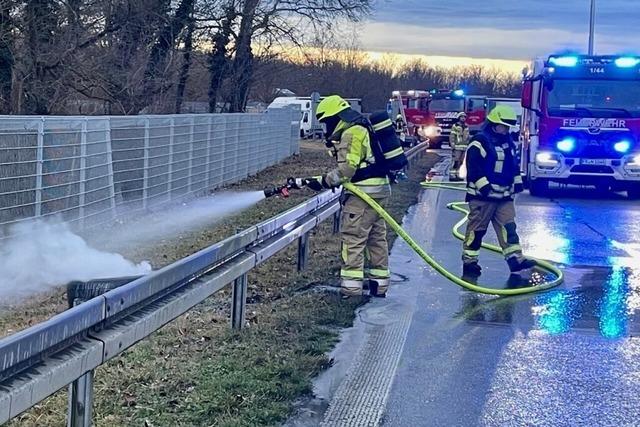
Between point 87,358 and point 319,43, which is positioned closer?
point 87,358

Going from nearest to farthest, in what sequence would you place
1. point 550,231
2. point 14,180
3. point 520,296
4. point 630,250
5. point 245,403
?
point 245,403
point 520,296
point 14,180
point 630,250
point 550,231

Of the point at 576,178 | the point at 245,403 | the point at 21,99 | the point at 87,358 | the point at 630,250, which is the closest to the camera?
the point at 87,358

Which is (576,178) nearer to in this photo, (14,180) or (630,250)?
(630,250)

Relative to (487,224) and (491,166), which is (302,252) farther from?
(491,166)

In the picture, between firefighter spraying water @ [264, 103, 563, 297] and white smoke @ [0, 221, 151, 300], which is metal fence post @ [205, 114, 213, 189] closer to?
white smoke @ [0, 221, 151, 300]

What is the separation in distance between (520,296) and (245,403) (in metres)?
4.44

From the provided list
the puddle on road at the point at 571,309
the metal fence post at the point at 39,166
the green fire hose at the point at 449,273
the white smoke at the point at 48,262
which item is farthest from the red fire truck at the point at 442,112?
the puddle on road at the point at 571,309

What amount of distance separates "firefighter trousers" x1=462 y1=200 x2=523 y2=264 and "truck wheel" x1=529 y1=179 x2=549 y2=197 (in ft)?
36.7

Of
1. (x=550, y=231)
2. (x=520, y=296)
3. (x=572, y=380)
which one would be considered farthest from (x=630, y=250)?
(x=572, y=380)

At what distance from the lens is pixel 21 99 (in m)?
19.0

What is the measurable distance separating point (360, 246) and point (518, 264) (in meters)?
2.34

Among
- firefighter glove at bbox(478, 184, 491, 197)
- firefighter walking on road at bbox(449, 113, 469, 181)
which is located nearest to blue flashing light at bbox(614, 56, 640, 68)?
firefighter walking on road at bbox(449, 113, 469, 181)

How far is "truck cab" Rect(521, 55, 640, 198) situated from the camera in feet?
65.0

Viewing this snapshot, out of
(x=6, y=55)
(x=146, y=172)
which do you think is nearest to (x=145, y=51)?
(x=6, y=55)
